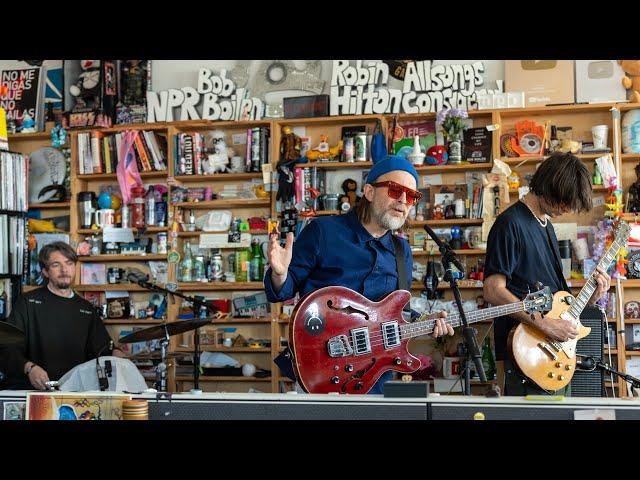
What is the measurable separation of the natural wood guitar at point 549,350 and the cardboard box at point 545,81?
2553mm

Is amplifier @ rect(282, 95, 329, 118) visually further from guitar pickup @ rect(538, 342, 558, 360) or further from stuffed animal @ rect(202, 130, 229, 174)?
guitar pickup @ rect(538, 342, 558, 360)

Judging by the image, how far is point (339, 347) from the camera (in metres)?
3.58

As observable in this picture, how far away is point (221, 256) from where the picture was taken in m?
6.82

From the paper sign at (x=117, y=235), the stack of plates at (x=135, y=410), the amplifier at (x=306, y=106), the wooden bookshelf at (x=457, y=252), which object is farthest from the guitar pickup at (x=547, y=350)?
the paper sign at (x=117, y=235)

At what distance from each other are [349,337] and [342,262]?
0.35 m

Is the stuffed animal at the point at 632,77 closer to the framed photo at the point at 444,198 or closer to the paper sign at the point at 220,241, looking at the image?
the framed photo at the point at 444,198

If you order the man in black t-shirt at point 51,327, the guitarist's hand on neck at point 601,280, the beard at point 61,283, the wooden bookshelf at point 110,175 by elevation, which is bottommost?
the man in black t-shirt at point 51,327

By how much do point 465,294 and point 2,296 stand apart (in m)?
3.70

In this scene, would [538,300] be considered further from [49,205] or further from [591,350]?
[49,205]

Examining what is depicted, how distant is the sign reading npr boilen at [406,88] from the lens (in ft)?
21.1

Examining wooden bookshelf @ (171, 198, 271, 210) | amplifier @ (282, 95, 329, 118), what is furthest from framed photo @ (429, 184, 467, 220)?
wooden bookshelf @ (171, 198, 271, 210)

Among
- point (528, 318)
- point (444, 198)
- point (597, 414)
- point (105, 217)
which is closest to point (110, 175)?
point (105, 217)

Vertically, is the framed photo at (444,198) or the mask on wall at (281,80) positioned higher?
the mask on wall at (281,80)

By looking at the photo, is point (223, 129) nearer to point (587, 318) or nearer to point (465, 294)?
point (465, 294)
